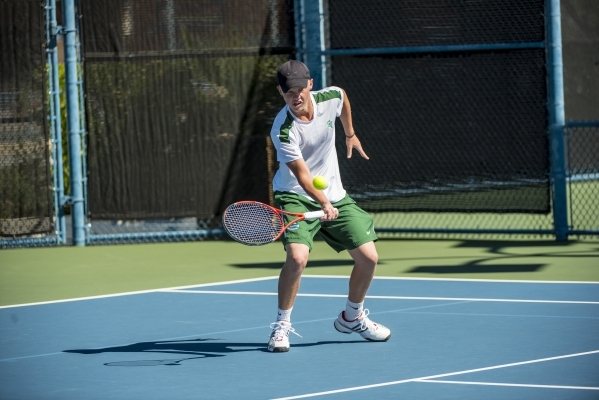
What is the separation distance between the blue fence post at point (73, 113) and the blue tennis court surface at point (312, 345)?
340 cm

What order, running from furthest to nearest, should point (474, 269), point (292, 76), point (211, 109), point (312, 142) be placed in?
1. point (211, 109)
2. point (474, 269)
3. point (312, 142)
4. point (292, 76)

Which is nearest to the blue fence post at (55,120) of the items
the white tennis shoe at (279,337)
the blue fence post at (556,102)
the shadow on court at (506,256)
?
the shadow on court at (506,256)

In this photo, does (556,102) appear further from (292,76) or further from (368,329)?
(292,76)

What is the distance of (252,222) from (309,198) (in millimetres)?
395

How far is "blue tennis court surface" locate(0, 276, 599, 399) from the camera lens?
19.3 ft

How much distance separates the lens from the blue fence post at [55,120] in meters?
12.6

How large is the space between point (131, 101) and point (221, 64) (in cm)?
102

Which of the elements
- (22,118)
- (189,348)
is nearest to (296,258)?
(189,348)

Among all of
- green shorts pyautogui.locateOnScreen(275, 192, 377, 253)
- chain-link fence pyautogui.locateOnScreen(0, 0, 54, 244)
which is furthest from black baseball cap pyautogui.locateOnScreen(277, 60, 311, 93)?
chain-link fence pyautogui.locateOnScreen(0, 0, 54, 244)

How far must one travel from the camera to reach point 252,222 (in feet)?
22.4

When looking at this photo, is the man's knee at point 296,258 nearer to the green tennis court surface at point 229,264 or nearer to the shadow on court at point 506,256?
the green tennis court surface at point 229,264

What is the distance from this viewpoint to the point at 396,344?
7031mm

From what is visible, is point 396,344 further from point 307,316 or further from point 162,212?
point 162,212

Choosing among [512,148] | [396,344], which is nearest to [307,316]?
[396,344]
